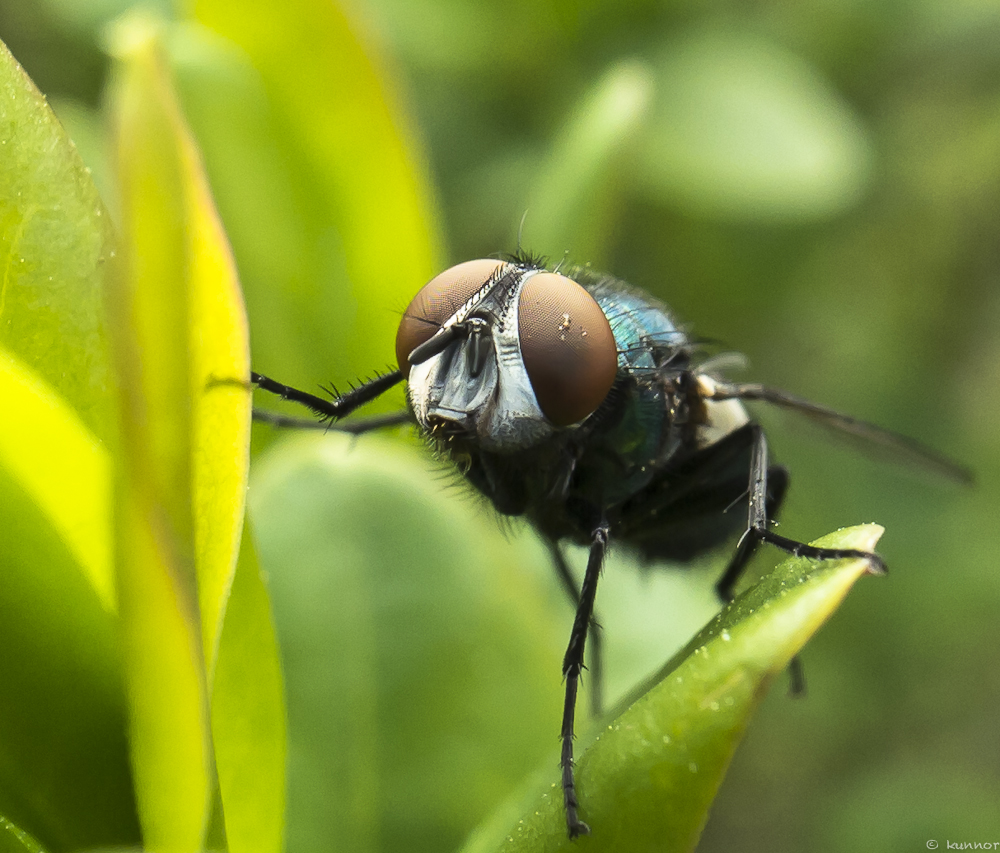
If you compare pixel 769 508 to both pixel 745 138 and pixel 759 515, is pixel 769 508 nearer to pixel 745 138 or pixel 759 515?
pixel 759 515

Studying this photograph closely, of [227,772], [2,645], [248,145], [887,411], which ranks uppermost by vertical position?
[248,145]

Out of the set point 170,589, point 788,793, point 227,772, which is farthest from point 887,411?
point 170,589

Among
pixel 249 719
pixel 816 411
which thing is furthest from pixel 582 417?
pixel 249 719

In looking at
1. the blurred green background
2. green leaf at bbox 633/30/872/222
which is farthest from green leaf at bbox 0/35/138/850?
green leaf at bbox 633/30/872/222

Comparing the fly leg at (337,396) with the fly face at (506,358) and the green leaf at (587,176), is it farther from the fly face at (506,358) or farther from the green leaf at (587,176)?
the green leaf at (587,176)

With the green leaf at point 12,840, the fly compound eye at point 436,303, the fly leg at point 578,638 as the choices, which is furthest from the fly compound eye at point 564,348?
the green leaf at point 12,840

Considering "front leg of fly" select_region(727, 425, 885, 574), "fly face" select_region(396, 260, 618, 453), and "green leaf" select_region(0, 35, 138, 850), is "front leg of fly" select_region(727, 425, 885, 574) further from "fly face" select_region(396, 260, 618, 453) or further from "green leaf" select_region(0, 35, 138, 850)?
"green leaf" select_region(0, 35, 138, 850)

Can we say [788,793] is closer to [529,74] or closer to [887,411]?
[887,411]
